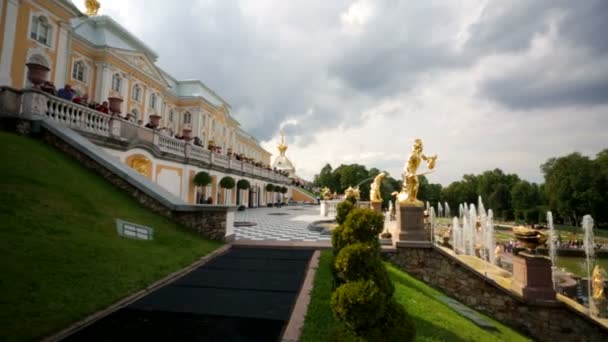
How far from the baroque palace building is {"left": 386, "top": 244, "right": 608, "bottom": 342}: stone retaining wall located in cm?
1211

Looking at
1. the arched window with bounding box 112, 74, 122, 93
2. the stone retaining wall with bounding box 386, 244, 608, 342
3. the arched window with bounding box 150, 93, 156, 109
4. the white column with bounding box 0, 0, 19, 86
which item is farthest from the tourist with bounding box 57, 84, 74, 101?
the arched window with bounding box 150, 93, 156, 109

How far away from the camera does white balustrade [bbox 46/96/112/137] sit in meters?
9.81

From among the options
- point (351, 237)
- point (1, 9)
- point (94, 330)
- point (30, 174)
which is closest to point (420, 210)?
point (351, 237)

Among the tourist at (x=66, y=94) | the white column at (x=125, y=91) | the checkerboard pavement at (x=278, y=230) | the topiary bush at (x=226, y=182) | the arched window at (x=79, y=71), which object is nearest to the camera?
the tourist at (x=66, y=94)

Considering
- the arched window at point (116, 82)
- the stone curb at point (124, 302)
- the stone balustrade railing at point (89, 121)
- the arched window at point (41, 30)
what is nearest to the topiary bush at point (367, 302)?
the stone curb at point (124, 302)

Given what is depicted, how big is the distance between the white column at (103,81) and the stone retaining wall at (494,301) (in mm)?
27171

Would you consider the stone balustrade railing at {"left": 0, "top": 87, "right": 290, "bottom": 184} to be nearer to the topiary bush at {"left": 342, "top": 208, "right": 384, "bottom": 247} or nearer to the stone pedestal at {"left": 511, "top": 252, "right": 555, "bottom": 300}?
the topiary bush at {"left": 342, "top": 208, "right": 384, "bottom": 247}

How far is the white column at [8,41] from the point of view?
54.0 feet

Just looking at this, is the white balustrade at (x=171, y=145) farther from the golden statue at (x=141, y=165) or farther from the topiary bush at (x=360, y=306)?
the topiary bush at (x=360, y=306)

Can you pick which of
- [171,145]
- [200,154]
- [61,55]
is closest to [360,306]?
[171,145]

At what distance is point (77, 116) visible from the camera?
1061 centimetres

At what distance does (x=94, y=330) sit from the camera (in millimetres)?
3717

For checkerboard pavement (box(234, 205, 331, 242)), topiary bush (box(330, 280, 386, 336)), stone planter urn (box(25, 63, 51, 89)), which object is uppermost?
stone planter urn (box(25, 63, 51, 89))

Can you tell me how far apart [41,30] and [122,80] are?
331 inches
